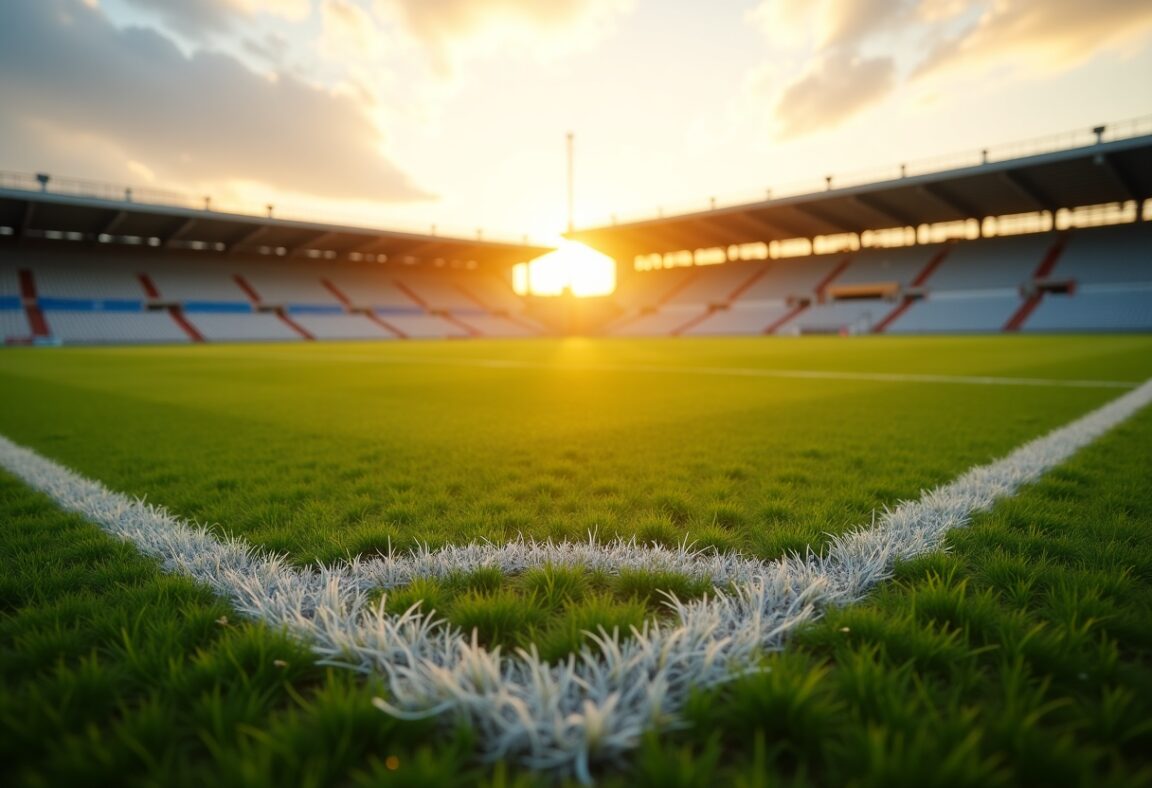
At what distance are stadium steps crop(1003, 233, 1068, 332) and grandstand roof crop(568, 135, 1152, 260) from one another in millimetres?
2467

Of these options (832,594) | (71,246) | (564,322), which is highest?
(71,246)

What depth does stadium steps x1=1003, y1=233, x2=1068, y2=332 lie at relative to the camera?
3425 cm

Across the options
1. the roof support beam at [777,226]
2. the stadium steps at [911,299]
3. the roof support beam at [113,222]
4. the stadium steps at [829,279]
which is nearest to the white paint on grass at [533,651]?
the roof support beam at [113,222]

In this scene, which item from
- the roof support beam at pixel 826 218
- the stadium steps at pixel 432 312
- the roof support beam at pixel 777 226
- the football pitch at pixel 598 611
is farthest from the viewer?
the stadium steps at pixel 432 312

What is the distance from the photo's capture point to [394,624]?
182 centimetres

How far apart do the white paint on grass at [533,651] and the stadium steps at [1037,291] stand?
39718mm

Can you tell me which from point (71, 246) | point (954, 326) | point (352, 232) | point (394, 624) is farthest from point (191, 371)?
point (954, 326)

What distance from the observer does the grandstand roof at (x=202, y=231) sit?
32094 mm

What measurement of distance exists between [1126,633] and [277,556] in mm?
3062

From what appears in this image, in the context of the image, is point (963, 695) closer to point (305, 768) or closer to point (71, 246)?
point (305, 768)

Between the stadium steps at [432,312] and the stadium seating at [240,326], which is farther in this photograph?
the stadium steps at [432,312]

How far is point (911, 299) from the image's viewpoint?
A: 131ft

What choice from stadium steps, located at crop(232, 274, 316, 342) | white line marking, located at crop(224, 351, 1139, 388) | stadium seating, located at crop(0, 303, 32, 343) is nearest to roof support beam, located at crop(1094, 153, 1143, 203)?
white line marking, located at crop(224, 351, 1139, 388)

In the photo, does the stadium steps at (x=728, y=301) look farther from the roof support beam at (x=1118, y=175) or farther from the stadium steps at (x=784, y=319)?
the roof support beam at (x=1118, y=175)
